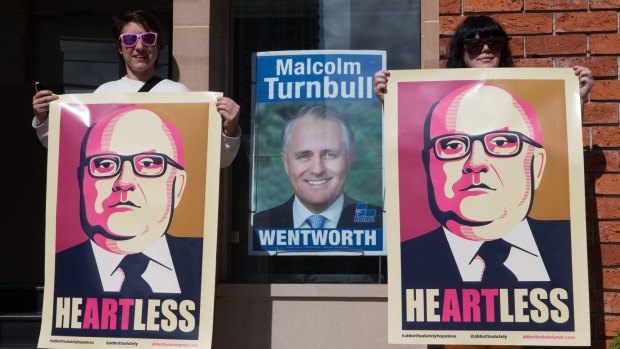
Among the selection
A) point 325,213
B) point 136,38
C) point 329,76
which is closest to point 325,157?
point 325,213

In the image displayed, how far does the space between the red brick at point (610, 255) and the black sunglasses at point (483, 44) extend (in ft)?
4.35

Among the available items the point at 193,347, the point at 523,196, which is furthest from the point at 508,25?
the point at 193,347

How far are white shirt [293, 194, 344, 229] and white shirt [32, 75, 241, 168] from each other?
0.84m

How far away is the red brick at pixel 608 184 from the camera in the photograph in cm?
551

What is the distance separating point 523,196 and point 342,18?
1.87 m

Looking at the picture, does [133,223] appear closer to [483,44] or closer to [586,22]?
[483,44]

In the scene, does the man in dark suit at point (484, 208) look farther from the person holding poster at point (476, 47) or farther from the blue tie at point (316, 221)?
the blue tie at point (316, 221)

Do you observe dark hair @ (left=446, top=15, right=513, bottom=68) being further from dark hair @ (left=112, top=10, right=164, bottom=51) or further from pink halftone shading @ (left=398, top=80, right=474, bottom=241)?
dark hair @ (left=112, top=10, right=164, bottom=51)

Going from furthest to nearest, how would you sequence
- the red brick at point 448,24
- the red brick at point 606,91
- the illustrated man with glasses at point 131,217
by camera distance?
1. the red brick at point 448,24
2. the red brick at point 606,91
3. the illustrated man with glasses at point 131,217

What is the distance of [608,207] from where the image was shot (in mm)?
5500

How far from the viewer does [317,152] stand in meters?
5.88

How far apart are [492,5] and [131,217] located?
7.87 ft

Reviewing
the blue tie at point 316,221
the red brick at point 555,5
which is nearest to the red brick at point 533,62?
the red brick at point 555,5

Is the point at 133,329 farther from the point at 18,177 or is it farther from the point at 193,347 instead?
the point at 18,177
